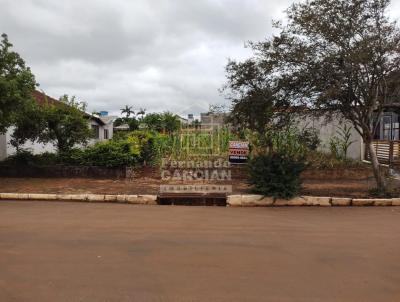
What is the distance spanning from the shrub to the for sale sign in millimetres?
3416

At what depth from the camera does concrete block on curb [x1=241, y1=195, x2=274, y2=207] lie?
372 inches

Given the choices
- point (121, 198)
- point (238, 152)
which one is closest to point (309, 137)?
point (238, 152)

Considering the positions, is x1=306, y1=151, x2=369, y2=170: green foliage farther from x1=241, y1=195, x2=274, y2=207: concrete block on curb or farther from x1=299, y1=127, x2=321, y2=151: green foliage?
x1=241, y1=195, x2=274, y2=207: concrete block on curb

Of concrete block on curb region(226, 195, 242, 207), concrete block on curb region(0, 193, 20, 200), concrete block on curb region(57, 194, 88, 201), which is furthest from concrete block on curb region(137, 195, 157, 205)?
concrete block on curb region(0, 193, 20, 200)

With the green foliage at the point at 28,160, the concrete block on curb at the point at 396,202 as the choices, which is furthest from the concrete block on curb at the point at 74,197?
the concrete block on curb at the point at 396,202

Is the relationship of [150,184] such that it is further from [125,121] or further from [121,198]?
[125,121]

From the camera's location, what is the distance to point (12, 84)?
10250 millimetres

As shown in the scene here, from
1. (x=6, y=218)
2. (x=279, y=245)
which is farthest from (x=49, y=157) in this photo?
(x=279, y=245)

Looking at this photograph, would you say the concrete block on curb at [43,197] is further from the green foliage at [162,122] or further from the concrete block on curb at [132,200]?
the green foliage at [162,122]

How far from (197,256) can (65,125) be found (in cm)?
1012

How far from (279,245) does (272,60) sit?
5369 mm

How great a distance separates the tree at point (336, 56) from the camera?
8.97 m

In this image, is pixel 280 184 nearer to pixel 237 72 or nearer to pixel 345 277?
pixel 237 72

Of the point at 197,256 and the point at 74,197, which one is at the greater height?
the point at 74,197
